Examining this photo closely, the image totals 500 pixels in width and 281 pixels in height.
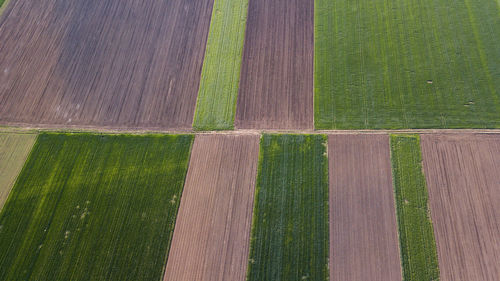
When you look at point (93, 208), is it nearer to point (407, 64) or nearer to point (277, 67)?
point (277, 67)

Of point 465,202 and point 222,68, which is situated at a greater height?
point 222,68

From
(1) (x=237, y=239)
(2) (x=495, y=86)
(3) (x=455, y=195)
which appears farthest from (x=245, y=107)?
(2) (x=495, y=86)

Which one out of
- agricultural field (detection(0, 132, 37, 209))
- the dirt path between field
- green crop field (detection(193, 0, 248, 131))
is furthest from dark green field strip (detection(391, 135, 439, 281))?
agricultural field (detection(0, 132, 37, 209))

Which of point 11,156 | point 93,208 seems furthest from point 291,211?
point 11,156

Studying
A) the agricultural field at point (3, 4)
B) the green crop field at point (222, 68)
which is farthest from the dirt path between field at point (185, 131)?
the agricultural field at point (3, 4)

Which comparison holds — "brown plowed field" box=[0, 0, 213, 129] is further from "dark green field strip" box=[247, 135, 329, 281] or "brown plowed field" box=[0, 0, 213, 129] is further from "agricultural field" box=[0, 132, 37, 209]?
"dark green field strip" box=[247, 135, 329, 281]

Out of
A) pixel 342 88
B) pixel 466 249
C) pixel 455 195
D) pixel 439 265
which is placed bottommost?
pixel 439 265

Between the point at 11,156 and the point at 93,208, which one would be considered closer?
the point at 93,208

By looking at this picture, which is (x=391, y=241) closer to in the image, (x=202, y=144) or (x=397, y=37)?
(x=202, y=144)
